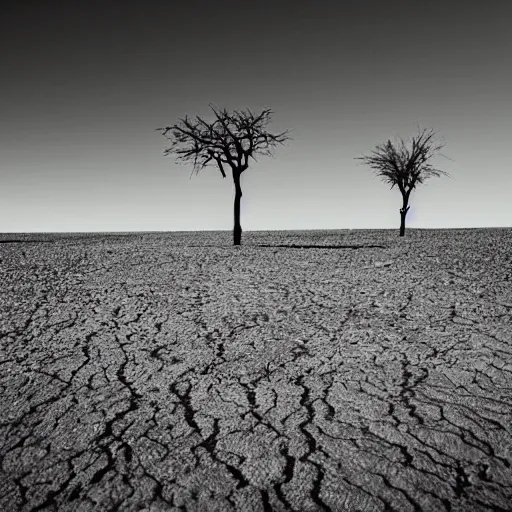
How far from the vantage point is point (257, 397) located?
3283 millimetres

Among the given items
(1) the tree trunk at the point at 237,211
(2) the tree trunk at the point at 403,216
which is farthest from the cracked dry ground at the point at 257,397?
(2) the tree trunk at the point at 403,216

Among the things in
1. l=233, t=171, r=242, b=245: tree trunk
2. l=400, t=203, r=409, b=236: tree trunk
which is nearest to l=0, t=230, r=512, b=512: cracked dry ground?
l=233, t=171, r=242, b=245: tree trunk

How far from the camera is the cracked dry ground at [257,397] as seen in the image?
2295 millimetres

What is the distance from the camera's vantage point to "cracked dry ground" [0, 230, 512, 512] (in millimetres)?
2295

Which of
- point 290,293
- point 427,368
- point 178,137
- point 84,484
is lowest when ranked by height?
point 84,484

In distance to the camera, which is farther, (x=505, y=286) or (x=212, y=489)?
(x=505, y=286)

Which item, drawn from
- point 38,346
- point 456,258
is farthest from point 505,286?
point 38,346

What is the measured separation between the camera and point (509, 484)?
2225mm

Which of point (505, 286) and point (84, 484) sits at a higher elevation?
point (505, 286)

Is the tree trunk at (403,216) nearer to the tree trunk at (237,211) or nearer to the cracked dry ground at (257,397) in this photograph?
the tree trunk at (237,211)

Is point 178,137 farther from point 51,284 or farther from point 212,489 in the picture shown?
point 212,489

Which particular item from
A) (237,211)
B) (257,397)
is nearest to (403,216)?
(237,211)

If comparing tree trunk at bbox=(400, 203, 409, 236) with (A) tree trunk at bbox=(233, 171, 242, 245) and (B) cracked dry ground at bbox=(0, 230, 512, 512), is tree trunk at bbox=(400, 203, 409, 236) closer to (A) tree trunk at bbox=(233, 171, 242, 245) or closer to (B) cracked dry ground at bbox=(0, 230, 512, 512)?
(A) tree trunk at bbox=(233, 171, 242, 245)

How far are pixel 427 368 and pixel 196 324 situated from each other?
9.36ft
